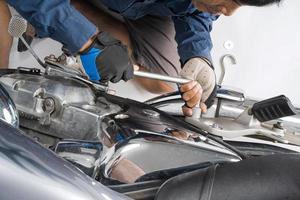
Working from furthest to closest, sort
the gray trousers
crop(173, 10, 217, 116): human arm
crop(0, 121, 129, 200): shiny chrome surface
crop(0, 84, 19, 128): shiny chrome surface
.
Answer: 1. the gray trousers
2. crop(173, 10, 217, 116): human arm
3. crop(0, 84, 19, 128): shiny chrome surface
4. crop(0, 121, 129, 200): shiny chrome surface

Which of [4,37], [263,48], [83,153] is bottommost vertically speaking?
[263,48]

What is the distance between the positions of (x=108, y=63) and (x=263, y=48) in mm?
1027

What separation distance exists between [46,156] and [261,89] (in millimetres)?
1400

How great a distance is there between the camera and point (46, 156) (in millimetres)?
347

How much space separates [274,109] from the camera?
62cm

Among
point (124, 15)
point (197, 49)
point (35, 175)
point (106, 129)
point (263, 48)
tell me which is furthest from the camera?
point (263, 48)

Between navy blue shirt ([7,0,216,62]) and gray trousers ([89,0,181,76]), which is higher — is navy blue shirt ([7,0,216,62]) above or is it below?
above

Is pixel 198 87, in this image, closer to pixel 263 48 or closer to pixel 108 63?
pixel 108 63

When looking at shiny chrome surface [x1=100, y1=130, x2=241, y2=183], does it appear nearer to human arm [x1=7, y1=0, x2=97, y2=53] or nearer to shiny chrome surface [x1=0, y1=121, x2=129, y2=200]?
shiny chrome surface [x1=0, y1=121, x2=129, y2=200]

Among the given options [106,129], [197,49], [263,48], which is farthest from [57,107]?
[263,48]

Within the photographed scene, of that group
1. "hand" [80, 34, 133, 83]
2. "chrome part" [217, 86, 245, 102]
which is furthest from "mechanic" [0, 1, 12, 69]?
"chrome part" [217, 86, 245, 102]

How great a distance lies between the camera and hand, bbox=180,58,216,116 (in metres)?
0.76

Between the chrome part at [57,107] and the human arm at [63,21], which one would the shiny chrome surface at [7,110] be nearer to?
the chrome part at [57,107]

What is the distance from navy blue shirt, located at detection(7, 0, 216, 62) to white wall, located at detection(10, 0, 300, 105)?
371mm
